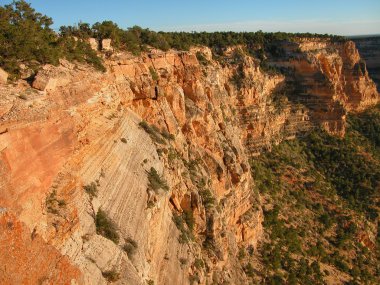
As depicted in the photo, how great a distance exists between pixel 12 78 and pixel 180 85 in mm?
21221

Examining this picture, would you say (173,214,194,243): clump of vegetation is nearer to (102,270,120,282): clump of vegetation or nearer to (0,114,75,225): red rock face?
(102,270,120,282): clump of vegetation

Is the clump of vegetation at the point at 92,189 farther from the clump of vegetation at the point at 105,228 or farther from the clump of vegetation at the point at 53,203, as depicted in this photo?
the clump of vegetation at the point at 53,203

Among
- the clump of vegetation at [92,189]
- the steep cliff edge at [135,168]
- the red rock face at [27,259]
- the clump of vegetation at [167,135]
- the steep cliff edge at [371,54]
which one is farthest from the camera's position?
the steep cliff edge at [371,54]

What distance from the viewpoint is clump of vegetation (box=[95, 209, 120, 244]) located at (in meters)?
14.6

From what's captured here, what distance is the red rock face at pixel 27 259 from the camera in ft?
30.1

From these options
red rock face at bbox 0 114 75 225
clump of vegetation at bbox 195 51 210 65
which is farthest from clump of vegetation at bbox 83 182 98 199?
clump of vegetation at bbox 195 51 210 65

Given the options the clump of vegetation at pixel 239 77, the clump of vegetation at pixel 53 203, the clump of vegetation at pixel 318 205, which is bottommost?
the clump of vegetation at pixel 318 205

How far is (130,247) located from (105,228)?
1511 millimetres

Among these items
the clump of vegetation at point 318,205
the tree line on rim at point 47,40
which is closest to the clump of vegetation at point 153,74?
the tree line on rim at point 47,40

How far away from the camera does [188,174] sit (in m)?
28.5

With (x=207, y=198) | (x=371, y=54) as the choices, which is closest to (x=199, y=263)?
(x=207, y=198)

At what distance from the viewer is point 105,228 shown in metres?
14.8

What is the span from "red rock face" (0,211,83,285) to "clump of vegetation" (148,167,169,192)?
33.3 ft

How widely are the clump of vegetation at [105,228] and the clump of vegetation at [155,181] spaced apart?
5.77 meters
